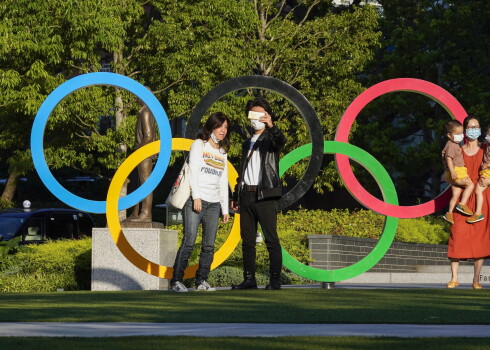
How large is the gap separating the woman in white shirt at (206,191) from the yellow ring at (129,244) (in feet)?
5.01

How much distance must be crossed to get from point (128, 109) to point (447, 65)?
1038 cm

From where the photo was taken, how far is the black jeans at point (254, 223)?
12.0 meters

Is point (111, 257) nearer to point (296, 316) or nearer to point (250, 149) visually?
point (250, 149)

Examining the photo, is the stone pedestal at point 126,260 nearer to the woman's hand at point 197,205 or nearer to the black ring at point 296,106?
the black ring at point 296,106

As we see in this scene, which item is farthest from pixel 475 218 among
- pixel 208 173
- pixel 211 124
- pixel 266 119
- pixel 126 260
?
pixel 126 260

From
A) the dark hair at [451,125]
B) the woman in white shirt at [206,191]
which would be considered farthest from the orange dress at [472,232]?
the woman in white shirt at [206,191]

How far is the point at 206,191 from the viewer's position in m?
12.1

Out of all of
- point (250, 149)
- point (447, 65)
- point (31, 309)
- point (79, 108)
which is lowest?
point (31, 309)

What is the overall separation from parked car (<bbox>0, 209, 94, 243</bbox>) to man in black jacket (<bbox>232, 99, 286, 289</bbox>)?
11185 millimetres

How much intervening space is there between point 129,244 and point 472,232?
4.64 meters

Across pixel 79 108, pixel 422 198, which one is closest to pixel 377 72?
pixel 422 198

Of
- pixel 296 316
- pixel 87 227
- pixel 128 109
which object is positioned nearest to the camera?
pixel 296 316

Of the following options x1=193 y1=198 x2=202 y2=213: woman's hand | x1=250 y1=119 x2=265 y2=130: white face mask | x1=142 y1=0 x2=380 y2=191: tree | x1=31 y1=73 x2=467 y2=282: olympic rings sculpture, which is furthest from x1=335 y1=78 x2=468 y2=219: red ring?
x1=142 y1=0 x2=380 y2=191: tree

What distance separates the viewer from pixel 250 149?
1198cm
